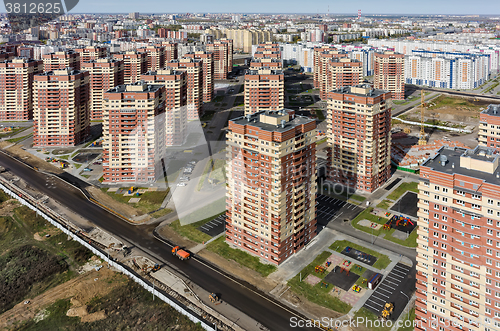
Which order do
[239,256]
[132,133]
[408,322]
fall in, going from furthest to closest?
[132,133], [239,256], [408,322]

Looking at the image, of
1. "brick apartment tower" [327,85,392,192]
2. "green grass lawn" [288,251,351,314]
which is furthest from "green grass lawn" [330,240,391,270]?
"brick apartment tower" [327,85,392,192]

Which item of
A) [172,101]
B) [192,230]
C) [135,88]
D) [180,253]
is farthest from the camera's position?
[172,101]

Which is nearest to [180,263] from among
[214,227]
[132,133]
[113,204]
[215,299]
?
[215,299]

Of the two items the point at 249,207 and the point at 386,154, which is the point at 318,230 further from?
the point at 386,154

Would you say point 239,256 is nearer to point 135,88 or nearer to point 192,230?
point 192,230

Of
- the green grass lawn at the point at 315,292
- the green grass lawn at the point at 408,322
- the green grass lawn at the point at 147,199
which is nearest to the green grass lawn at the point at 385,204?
the green grass lawn at the point at 315,292

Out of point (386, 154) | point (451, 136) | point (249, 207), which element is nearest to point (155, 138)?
point (249, 207)

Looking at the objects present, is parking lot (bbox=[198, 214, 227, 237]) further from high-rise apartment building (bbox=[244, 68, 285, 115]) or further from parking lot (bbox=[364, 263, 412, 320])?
high-rise apartment building (bbox=[244, 68, 285, 115])
